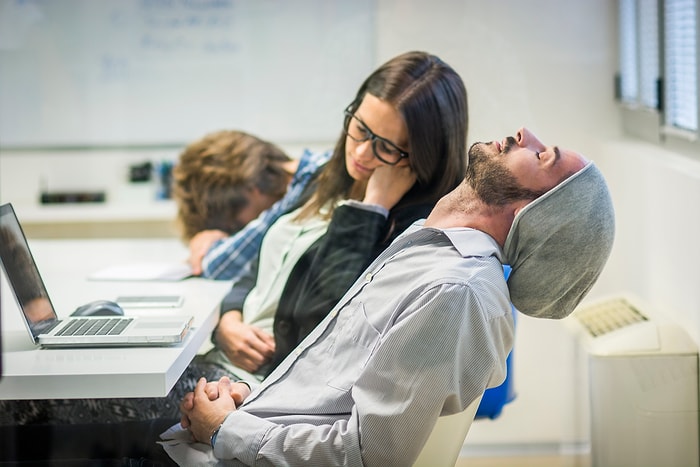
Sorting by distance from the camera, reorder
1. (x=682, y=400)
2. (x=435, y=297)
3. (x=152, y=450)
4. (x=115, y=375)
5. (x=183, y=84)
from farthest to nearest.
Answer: (x=183, y=84) → (x=682, y=400) → (x=152, y=450) → (x=115, y=375) → (x=435, y=297)

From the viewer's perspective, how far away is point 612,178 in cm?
182

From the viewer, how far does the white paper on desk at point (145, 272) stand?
6.39 ft

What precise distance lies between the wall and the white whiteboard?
0.37ft

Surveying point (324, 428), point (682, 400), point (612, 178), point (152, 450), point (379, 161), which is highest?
point (379, 161)

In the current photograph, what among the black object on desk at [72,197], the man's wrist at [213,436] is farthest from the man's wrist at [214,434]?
the black object on desk at [72,197]

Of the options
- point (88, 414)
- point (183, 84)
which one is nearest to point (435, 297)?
point (88, 414)

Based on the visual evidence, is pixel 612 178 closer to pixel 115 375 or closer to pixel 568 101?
pixel 568 101

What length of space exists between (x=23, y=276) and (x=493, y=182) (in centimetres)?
85

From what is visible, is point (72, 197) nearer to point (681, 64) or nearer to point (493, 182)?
point (493, 182)

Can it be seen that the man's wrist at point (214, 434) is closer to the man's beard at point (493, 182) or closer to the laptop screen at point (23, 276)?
the laptop screen at point (23, 276)

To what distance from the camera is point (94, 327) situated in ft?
5.16

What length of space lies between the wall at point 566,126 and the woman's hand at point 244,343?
1.84ft

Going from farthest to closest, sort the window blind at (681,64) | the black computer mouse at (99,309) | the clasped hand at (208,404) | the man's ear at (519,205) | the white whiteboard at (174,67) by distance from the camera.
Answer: the window blind at (681,64) → the white whiteboard at (174,67) → the black computer mouse at (99,309) → the clasped hand at (208,404) → the man's ear at (519,205)

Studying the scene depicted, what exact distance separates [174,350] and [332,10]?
74 cm
